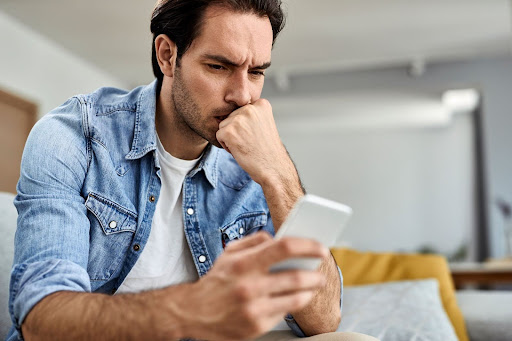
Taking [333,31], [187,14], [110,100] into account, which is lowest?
[110,100]

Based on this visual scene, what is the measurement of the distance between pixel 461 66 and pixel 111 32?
3787 millimetres

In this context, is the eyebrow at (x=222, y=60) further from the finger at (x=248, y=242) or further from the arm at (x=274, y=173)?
the finger at (x=248, y=242)

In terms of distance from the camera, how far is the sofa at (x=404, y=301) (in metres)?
1.30

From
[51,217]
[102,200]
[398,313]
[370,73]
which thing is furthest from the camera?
[370,73]

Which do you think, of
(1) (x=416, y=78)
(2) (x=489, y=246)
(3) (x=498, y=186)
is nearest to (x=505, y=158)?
(3) (x=498, y=186)

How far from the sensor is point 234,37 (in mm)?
1207

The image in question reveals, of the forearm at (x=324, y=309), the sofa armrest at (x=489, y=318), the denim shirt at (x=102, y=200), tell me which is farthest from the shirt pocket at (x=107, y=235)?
the sofa armrest at (x=489, y=318)

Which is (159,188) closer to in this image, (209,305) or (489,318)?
(209,305)

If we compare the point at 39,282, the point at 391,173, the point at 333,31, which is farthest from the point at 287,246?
the point at 391,173

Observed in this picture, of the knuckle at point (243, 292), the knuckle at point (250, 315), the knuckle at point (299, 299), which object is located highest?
the knuckle at point (243, 292)

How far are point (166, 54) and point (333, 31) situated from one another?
165 inches

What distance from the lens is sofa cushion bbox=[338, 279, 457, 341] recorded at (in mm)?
1537

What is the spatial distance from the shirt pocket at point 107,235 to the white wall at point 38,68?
14.6 feet

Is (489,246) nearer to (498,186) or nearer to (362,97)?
(498,186)
